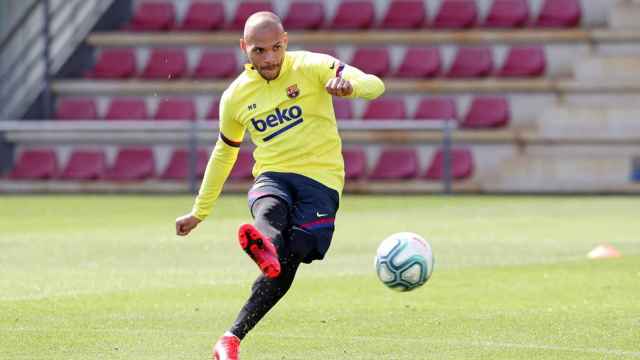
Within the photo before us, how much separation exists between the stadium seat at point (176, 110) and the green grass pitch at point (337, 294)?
9737mm

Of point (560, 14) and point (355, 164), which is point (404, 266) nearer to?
point (355, 164)

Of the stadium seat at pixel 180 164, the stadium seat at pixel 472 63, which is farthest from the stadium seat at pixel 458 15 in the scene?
the stadium seat at pixel 180 164

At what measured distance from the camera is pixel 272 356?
827 cm

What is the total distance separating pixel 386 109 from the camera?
2980cm

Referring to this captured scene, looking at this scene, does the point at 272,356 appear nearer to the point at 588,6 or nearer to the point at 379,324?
the point at 379,324

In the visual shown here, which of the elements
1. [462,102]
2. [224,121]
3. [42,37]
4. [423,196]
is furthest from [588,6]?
[224,121]

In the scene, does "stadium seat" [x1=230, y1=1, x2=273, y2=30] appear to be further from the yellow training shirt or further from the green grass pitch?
the yellow training shirt

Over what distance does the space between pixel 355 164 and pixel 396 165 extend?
31.5 inches

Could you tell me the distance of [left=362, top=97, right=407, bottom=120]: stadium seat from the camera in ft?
97.3

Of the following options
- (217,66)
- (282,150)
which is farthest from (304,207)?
(217,66)

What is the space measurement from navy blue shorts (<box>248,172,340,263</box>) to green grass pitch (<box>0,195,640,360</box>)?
68 cm

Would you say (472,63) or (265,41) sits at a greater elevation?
(265,41)

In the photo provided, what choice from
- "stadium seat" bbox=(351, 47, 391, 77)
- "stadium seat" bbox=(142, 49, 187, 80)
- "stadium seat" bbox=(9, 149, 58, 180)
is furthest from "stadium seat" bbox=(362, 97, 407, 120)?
"stadium seat" bbox=(9, 149, 58, 180)

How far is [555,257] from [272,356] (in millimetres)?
7032
